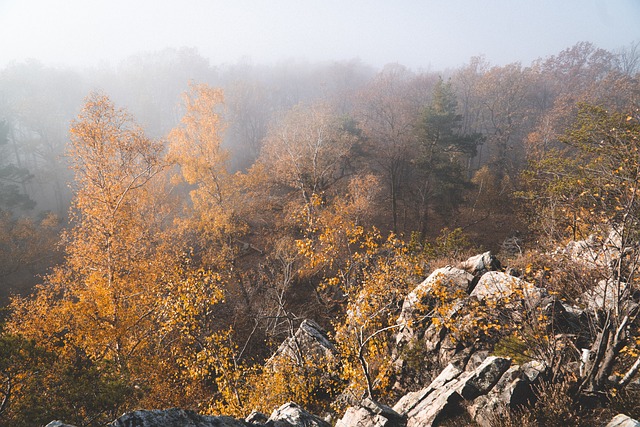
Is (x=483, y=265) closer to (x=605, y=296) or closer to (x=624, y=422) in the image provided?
(x=605, y=296)

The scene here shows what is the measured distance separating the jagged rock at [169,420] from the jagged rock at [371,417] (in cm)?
309

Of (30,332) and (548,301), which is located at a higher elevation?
(548,301)

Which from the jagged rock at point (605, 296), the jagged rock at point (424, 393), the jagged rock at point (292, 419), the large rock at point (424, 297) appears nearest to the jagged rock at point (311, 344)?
the large rock at point (424, 297)

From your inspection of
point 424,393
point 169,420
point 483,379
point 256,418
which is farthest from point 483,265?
point 169,420

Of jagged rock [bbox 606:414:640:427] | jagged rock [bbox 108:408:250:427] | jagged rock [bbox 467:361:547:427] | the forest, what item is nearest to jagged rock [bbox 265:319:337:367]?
the forest

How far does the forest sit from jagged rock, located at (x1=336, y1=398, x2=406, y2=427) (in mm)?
609

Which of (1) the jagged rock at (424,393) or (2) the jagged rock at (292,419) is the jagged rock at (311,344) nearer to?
(1) the jagged rock at (424,393)

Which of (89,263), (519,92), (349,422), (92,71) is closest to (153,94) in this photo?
(92,71)

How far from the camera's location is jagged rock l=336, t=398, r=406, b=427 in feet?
24.9

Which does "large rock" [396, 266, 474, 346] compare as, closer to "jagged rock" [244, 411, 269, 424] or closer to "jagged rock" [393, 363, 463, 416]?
"jagged rock" [393, 363, 463, 416]

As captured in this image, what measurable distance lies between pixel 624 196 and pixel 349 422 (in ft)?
30.9

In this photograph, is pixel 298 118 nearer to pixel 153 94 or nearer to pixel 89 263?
pixel 89 263

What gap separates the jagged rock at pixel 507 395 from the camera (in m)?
7.25

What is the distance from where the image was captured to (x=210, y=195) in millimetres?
24484
